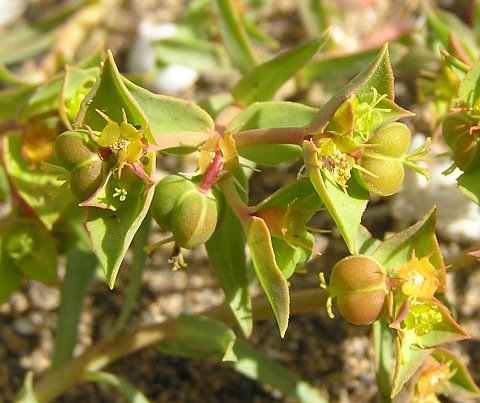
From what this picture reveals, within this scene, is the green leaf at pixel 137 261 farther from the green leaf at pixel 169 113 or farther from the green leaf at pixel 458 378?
the green leaf at pixel 458 378

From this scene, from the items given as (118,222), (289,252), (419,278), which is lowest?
→ (419,278)

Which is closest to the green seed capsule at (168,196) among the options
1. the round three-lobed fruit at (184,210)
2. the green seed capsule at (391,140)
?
the round three-lobed fruit at (184,210)

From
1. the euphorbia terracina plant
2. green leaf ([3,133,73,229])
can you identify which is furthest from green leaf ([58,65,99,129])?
green leaf ([3,133,73,229])

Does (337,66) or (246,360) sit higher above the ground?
(337,66)

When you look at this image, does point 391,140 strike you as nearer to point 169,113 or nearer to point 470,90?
point 470,90

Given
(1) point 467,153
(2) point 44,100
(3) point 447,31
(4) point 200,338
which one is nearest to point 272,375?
(4) point 200,338

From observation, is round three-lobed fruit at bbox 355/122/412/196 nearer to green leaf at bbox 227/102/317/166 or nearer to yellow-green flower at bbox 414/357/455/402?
green leaf at bbox 227/102/317/166
